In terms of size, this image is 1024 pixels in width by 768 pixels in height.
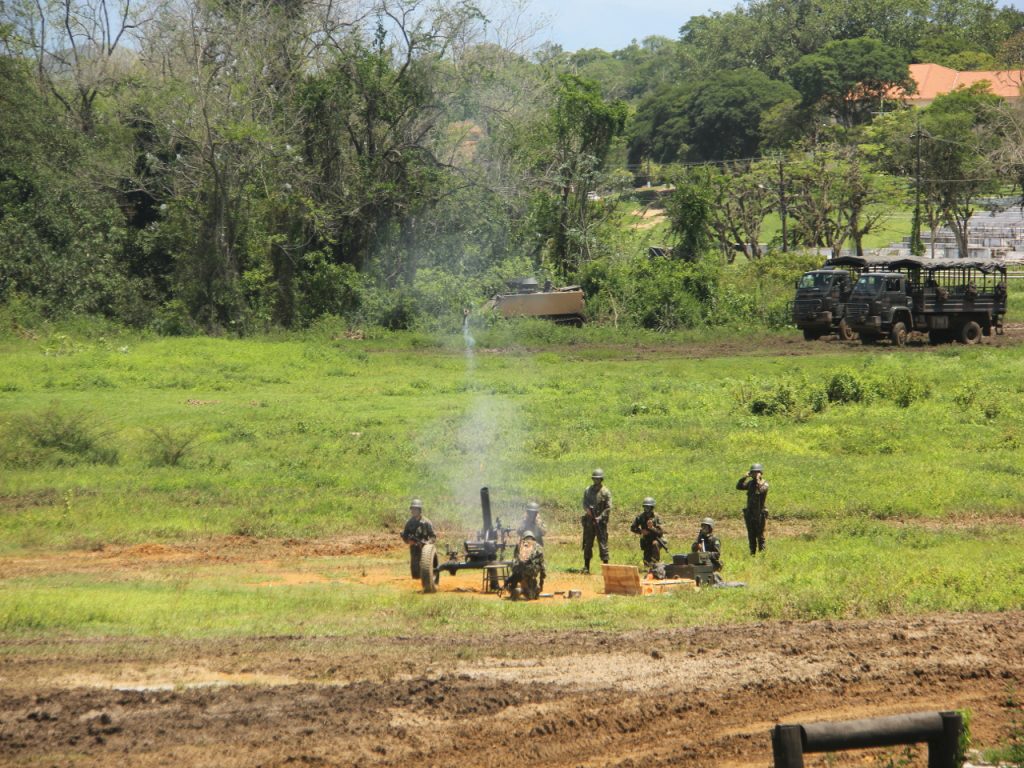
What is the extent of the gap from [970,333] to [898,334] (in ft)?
8.34

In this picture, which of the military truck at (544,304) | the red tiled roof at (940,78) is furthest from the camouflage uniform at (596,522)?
the red tiled roof at (940,78)

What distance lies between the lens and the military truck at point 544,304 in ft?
142

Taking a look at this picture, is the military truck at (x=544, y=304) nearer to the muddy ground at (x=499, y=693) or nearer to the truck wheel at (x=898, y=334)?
the truck wheel at (x=898, y=334)

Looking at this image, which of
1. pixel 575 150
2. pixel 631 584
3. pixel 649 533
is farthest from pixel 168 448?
pixel 575 150

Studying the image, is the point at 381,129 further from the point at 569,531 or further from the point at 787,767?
the point at 787,767

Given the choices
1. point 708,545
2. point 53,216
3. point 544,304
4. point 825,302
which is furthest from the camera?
point 544,304

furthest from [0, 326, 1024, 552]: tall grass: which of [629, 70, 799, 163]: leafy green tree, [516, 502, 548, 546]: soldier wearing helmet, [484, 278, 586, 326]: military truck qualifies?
[629, 70, 799, 163]: leafy green tree

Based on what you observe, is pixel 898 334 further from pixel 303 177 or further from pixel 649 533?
pixel 649 533

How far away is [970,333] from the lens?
129 feet

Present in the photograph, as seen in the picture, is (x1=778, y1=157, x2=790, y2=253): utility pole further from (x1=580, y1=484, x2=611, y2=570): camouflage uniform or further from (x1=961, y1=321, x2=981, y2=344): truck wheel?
(x1=580, y1=484, x2=611, y2=570): camouflage uniform

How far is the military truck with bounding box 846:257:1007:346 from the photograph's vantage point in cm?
3856

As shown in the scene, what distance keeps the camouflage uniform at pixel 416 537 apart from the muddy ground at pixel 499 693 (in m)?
3.60

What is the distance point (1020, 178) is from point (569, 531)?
178 feet

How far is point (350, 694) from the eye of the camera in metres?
10.1
